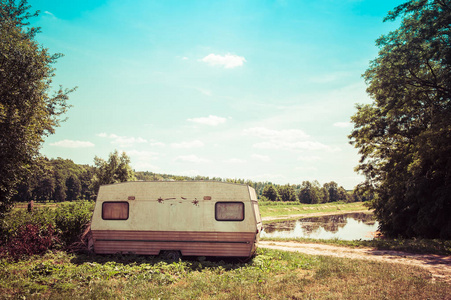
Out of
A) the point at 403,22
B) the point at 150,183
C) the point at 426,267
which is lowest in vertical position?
the point at 426,267

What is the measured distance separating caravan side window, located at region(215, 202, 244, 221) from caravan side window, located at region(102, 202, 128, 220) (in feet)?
11.9

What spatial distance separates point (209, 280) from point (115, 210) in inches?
204

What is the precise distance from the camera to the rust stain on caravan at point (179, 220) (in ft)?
35.2

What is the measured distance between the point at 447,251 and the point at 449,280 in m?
5.28

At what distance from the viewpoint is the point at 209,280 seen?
320 inches

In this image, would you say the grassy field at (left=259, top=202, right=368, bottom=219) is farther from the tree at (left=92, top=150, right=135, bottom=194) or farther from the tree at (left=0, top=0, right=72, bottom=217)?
the tree at (left=0, top=0, right=72, bottom=217)

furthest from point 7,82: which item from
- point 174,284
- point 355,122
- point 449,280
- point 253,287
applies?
point 355,122

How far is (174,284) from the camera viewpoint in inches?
311

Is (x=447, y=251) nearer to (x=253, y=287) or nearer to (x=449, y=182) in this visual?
(x=449, y=182)

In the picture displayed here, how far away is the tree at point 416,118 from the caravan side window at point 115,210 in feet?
53.7

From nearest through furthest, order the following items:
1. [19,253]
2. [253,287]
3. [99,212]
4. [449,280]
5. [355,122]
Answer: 1. [253,287]
2. [449,280]
3. [19,253]
4. [99,212]
5. [355,122]

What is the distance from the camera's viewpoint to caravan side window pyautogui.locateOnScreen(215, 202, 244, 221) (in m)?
10.8

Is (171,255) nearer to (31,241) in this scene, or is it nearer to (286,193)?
(31,241)

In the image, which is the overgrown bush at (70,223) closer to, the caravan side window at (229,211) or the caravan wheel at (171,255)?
the caravan wheel at (171,255)
